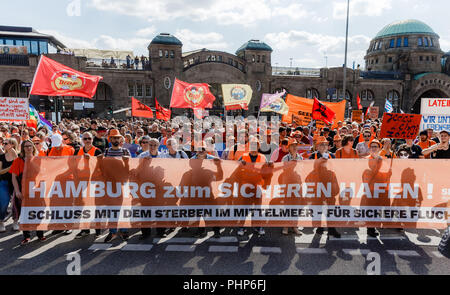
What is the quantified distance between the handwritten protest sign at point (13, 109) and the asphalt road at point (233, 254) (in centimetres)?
406

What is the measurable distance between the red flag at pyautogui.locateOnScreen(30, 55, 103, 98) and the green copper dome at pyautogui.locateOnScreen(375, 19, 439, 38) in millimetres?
70167

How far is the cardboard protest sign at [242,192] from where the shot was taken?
213 inches

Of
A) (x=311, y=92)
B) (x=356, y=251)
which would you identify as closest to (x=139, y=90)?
(x=311, y=92)

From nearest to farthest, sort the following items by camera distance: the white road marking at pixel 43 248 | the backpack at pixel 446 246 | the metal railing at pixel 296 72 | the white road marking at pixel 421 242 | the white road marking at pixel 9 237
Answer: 1. the backpack at pixel 446 246
2. the white road marking at pixel 43 248
3. the white road marking at pixel 421 242
4. the white road marking at pixel 9 237
5. the metal railing at pixel 296 72

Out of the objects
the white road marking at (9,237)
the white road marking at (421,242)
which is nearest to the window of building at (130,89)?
the white road marking at (9,237)

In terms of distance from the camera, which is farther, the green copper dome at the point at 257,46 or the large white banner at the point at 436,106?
the green copper dome at the point at 257,46

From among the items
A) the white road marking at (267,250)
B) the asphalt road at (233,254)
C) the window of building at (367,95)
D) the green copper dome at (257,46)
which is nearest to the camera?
the asphalt road at (233,254)

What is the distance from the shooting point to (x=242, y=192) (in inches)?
221

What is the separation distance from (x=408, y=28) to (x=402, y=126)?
2734 inches

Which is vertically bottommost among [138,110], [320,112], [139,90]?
[320,112]

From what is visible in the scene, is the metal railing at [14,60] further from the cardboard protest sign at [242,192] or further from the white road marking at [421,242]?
the white road marking at [421,242]

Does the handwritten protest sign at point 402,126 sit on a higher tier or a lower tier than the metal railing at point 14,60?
lower

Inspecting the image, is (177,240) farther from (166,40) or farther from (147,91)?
(166,40)

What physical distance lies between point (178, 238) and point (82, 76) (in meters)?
6.14
